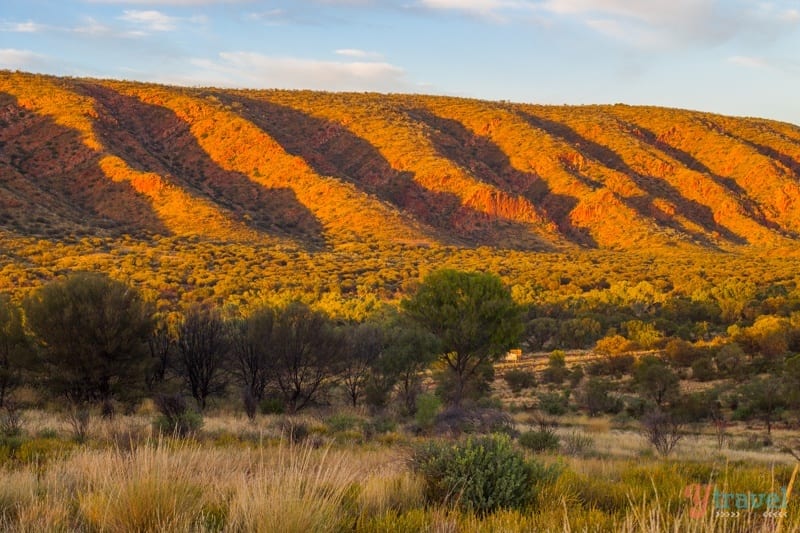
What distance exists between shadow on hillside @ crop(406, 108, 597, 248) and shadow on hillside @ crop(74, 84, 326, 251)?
86.6 feet

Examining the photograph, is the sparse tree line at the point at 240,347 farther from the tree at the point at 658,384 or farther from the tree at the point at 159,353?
the tree at the point at 658,384

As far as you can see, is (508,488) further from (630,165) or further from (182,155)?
(630,165)

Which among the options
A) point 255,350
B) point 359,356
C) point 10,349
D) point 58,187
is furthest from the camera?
point 58,187

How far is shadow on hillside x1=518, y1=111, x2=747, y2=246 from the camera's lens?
264 feet

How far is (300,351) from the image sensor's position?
70.8 feet

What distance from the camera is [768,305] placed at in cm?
4188

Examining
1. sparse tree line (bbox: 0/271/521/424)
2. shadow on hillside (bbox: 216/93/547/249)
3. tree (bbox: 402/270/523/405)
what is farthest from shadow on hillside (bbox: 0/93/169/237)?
tree (bbox: 402/270/523/405)

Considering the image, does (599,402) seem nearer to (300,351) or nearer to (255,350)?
(300,351)

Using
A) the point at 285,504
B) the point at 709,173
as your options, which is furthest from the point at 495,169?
the point at 285,504

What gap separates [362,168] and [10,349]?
67.0 m

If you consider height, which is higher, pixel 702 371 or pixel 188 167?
pixel 188 167

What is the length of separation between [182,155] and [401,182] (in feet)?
92.2

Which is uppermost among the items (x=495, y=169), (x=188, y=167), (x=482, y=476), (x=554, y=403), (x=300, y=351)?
(x=495, y=169)

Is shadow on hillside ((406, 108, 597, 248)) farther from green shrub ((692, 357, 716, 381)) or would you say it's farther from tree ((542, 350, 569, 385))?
green shrub ((692, 357, 716, 381))
